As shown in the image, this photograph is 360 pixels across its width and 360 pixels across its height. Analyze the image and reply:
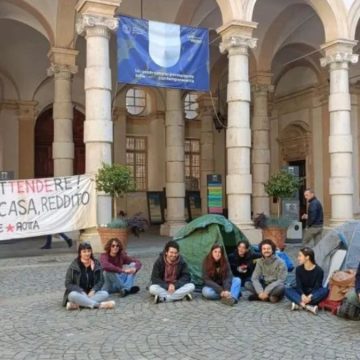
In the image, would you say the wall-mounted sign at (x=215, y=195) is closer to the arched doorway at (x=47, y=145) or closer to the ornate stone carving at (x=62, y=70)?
the ornate stone carving at (x=62, y=70)

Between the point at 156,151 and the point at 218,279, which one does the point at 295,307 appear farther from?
the point at 156,151

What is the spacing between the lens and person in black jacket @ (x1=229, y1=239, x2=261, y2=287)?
28.1ft

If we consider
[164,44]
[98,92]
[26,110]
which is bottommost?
[98,92]

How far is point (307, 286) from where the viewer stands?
7387mm

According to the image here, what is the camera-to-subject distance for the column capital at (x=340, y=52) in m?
15.1

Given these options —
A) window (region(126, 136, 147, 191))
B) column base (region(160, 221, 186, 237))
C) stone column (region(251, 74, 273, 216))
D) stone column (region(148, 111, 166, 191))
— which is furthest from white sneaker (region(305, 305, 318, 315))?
window (region(126, 136, 147, 191))

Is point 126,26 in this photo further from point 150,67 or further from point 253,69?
point 253,69

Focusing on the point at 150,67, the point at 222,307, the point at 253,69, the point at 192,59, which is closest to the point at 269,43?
the point at 253,69

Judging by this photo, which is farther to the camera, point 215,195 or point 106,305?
point 215,195

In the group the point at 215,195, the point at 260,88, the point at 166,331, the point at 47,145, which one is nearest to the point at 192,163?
the point at 215,195

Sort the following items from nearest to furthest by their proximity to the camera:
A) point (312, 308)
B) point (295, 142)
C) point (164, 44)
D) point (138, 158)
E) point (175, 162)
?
point (312, 308)
point (164, 44)
point (175, 162)
point (295, 142)
point (138, 158)

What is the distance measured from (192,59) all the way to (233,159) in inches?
112

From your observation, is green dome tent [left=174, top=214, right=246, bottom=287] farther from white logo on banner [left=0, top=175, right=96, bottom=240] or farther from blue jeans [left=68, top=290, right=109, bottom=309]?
white logo on banner [left=0, top=175, right=96, bottom=240]

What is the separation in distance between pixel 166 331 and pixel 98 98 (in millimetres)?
7482
